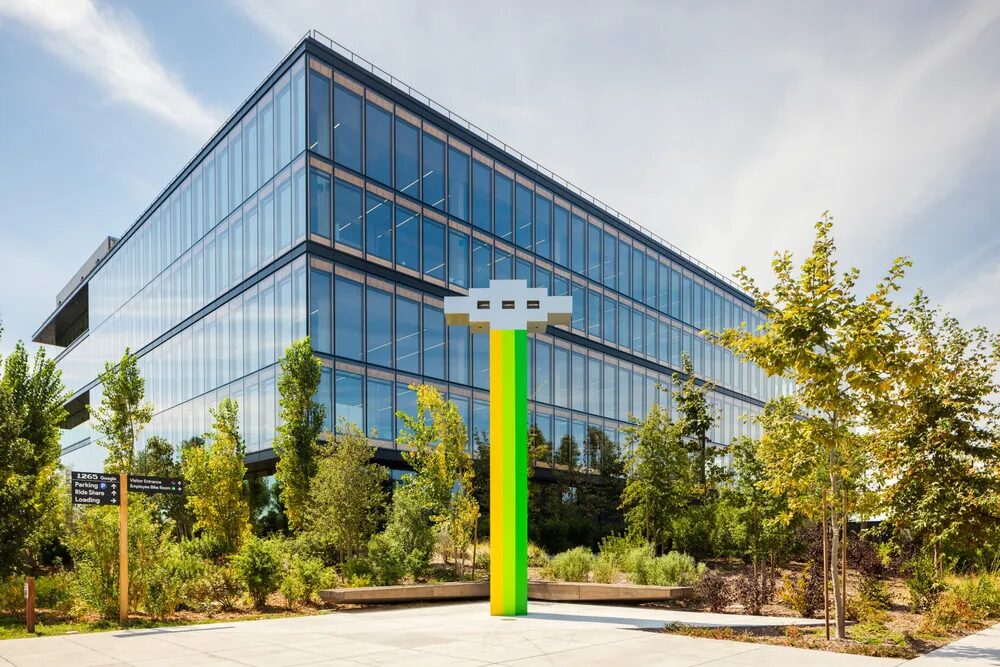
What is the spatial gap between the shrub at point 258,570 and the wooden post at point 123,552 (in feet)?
8.97

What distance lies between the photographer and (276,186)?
1259 inches

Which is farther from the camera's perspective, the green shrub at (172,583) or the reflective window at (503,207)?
the reflective window at (503,207)

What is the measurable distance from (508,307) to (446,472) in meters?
7.84

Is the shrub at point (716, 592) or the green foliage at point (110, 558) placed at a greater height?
the green foliage at point (110, 558)

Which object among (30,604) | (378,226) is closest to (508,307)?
(30,604)

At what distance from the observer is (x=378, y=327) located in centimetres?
3281

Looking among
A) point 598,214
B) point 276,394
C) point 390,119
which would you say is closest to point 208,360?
point 276,394

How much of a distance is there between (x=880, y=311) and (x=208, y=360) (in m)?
31.1

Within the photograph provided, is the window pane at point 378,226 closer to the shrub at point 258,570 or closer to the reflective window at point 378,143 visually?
the reflective window at point 378,143

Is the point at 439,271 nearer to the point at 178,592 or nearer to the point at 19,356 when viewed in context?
the point at 19,356

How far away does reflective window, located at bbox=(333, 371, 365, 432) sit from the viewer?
1203 inches

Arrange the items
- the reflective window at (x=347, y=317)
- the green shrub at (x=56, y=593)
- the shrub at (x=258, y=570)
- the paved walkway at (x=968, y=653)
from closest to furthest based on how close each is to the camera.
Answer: the paved walkway at (x=968, y=653) → the green shrub at (x=56, y=593) → the shrub at (x=258, y=570) → the reflective window at (x=347, y=317)

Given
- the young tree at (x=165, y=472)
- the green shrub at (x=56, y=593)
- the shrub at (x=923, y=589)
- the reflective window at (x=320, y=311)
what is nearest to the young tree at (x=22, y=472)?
the green shrub at (x=56, y=593)

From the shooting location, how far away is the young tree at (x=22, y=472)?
56.4 ft
